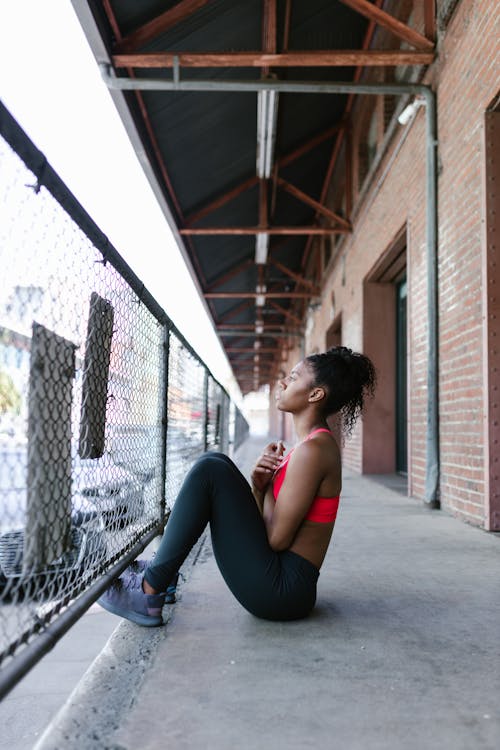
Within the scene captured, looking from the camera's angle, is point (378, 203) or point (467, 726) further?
point (378, 203)

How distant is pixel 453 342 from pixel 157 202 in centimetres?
567

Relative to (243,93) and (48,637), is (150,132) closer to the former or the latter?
(243,93)

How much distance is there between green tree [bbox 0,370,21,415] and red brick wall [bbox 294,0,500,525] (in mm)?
3494

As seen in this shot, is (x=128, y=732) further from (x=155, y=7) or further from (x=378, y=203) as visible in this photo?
(x=378, y=203)

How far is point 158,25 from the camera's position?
5.47 m

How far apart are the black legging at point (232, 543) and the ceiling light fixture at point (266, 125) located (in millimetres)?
Answer: 5132

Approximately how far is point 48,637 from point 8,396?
0.60 m

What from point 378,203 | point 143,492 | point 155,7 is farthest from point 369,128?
point 143,492

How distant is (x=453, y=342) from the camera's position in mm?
4828

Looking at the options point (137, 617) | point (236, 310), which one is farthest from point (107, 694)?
point (236, 310)

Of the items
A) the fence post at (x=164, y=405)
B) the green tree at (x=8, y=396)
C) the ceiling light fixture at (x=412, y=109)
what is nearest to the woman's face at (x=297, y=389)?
the fence post at (x=164, y=405)

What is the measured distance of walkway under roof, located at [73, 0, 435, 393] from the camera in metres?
5.50

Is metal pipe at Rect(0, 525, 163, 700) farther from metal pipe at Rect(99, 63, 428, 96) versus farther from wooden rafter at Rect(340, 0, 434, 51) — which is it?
wooden rafter at Rect(340, 0, 434, 51)

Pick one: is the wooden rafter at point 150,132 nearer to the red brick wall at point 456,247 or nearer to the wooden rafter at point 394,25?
the wooden rafter at point 394,25
